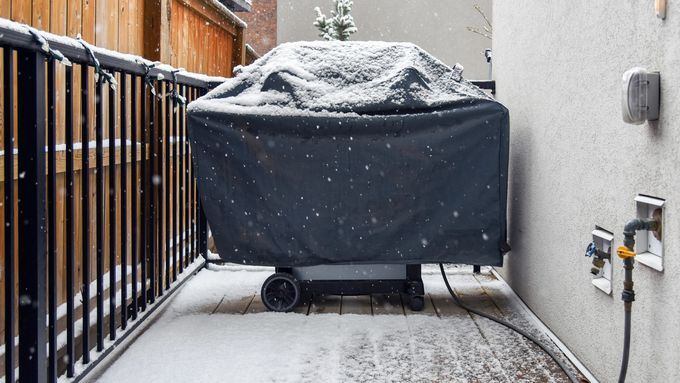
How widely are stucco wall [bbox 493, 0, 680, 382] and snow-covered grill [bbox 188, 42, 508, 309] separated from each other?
0.30 meters

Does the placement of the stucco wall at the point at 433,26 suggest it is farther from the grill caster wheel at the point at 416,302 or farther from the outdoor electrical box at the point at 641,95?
the outdoor electrical box at the point at 641,95

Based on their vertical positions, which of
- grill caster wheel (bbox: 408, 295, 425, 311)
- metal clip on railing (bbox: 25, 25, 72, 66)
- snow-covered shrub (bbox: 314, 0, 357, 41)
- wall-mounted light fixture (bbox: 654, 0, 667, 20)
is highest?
snow-covered shrub (bbox: 314, 0, 357, 41)

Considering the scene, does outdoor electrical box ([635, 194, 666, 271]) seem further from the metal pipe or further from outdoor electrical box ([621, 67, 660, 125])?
outdoor electrical box ([621, 67, 660, 125])

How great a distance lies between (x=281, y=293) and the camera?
12.7 ft

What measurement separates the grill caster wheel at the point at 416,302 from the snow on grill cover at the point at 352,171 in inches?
8.4

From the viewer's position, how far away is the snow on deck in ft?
9.40

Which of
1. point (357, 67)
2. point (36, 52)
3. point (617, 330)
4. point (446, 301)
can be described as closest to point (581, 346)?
point (617, 330)

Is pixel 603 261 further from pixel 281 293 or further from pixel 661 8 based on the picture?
pixel 281 293

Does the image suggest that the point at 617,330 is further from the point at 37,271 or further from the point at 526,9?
the point at 526,9

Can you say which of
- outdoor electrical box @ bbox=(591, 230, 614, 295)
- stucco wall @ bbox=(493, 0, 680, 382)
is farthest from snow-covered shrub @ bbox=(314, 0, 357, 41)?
outdoor electrical box @ bbox=(591, 230, 614, 295)

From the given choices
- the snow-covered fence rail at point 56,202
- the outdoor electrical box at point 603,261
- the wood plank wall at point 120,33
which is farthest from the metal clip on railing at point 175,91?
the outdoor electrical box at point 603,261

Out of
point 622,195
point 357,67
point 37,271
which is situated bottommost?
point 37,271

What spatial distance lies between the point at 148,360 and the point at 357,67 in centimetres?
180

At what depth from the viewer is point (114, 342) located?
3023 mm
